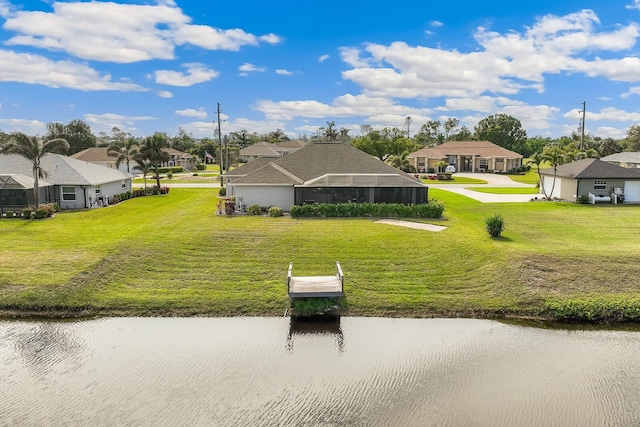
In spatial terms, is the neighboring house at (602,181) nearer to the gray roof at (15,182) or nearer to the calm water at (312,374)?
the calm water at (312,374)

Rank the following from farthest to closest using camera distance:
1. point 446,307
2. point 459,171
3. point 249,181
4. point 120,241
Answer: point 459,171
point 249,181
point 120,241
point 446,307

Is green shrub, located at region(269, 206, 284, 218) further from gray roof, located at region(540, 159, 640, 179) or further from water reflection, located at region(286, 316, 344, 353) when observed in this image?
gray roof, located at region(540, 159, 640, 179)

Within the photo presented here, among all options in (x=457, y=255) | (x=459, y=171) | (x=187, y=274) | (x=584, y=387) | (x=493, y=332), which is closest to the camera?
(x=584, y=387)

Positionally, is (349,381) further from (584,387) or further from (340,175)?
(340,175)

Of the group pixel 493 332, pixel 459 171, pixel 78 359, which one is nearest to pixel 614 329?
pixel 493 332

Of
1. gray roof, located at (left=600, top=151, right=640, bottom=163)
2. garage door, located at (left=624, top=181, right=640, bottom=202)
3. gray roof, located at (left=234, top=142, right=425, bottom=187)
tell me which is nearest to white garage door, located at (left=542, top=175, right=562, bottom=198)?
garage door, located at (left=624, top=181, right=640, bottom=202)

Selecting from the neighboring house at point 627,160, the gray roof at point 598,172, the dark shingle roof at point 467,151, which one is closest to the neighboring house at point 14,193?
the gray roof at point 598,172
